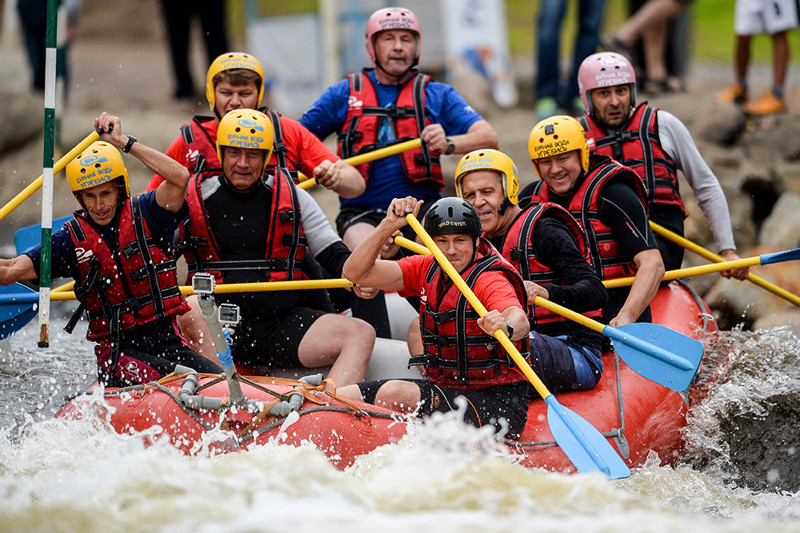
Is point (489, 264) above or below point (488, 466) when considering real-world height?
above

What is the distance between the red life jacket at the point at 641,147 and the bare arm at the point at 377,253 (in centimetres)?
209

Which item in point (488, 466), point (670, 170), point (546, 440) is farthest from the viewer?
point (670, 170)

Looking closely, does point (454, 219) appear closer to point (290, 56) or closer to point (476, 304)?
point (476, 304)

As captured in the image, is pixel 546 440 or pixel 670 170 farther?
pixel 670 170

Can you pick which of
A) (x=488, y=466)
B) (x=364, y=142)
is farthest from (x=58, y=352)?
(x=488, y=466)

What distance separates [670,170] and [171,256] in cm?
328

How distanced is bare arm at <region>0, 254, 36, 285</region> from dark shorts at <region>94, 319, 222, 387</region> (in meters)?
0.54

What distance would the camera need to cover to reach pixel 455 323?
16.1 ft

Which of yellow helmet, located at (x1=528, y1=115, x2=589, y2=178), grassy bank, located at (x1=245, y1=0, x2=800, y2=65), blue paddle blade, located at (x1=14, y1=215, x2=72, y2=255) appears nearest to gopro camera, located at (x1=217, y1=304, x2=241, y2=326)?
yellow helmet, located at (x1=528, y1=115, x2=589, y2=178)

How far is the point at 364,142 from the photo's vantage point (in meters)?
6.91

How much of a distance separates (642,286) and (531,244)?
0.75m

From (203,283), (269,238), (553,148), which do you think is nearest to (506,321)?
(203,283)

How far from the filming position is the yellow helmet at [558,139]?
5.82 metres

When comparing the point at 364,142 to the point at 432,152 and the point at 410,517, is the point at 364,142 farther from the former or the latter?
the point at 410,517
